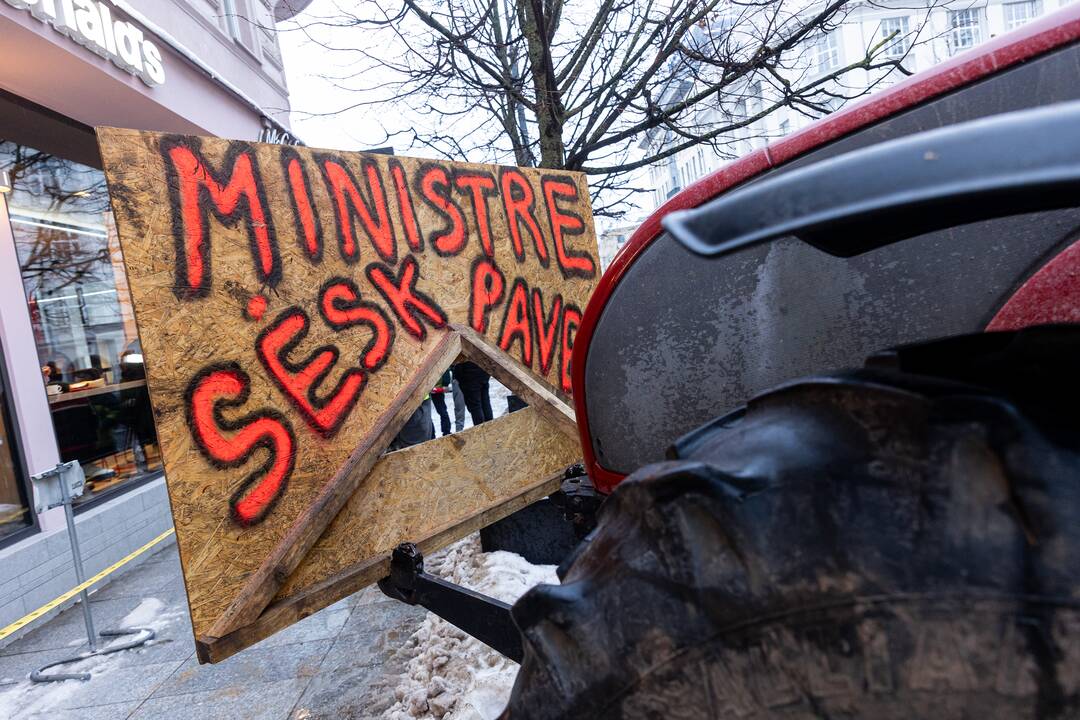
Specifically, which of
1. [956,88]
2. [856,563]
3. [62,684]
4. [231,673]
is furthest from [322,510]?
[62,684]

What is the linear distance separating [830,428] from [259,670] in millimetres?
4025

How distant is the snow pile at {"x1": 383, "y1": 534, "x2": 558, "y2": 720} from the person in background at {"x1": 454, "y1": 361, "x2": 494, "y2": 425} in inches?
121

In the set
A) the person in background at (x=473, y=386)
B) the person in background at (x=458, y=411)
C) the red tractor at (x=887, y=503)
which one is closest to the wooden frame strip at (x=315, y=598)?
the red tractor at (x=887, y=503)

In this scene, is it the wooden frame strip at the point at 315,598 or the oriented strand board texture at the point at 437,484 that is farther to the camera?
the oriented strand board texture at the point at 437,484

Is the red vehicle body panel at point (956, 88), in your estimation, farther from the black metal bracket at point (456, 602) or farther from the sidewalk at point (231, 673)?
the sidewalk at point (231, 673)

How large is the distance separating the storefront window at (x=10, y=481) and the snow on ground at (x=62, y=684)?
4.38 feet

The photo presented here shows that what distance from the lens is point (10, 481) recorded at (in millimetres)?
5566

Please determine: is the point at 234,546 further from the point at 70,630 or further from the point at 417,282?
the point at 70,630

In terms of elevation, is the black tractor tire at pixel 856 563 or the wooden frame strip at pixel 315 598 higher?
the black tractor tire at pixel 856 563

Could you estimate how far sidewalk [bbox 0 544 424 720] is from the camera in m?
3.51

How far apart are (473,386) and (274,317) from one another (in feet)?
15.4

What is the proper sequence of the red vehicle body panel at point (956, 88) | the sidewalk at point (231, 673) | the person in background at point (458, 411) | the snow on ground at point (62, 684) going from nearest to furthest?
the red vehicle body panel at point (956, 88)
the sidewalk at point (231, 673)
the snow on ground at point (62, 684)
the person in background at point (458, 411)

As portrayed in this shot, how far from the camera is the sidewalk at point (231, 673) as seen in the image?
3.51m

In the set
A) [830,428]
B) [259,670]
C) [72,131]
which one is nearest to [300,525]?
[259,670]
